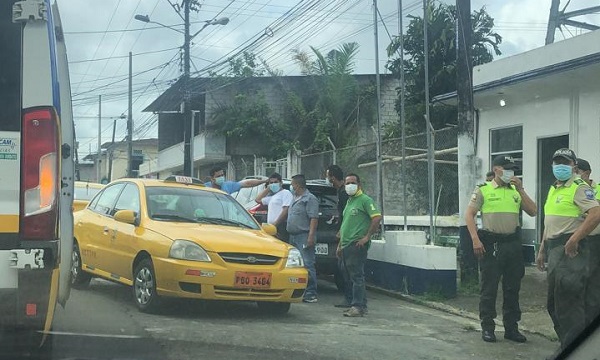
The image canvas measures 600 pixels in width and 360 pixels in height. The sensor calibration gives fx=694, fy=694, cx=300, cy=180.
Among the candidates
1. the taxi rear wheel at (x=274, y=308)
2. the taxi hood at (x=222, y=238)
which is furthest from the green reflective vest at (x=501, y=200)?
the taxi rear wheel at (x=274, y=308)

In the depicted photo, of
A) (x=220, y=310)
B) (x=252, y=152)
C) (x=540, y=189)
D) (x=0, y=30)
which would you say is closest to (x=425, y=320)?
(x=220, y=310)

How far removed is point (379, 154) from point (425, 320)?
12.7 ft

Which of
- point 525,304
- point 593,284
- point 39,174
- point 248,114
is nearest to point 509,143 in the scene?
point 525,304

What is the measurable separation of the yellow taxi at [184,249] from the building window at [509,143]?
5868 mm

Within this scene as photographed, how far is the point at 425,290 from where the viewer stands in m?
9.52

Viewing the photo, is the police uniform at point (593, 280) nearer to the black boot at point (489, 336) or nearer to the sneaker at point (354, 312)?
the black boot at point (489, 336)

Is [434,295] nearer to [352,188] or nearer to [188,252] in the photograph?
[352,188]

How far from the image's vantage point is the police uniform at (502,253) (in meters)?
6.89

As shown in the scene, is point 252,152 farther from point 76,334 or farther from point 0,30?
point 0,30

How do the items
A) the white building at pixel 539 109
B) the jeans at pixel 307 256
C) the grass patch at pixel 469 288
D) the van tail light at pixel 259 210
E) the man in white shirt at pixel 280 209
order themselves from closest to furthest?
the jeans at pixel 307 256
the grass patch at pixel 469 288
the man in white shirt at pixel 280 209
the van tail light at pixel 259 210
the white building at pixel 539 109

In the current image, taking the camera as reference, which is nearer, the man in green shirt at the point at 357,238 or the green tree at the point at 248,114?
the man in green shirt at the point at 357,238

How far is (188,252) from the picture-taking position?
720 centimetres

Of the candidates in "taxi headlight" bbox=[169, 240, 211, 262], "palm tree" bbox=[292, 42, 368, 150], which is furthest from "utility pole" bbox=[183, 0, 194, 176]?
"taxi headlight" bbox=[169, 240, 211, 262]

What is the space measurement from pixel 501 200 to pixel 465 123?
321 centimetres
